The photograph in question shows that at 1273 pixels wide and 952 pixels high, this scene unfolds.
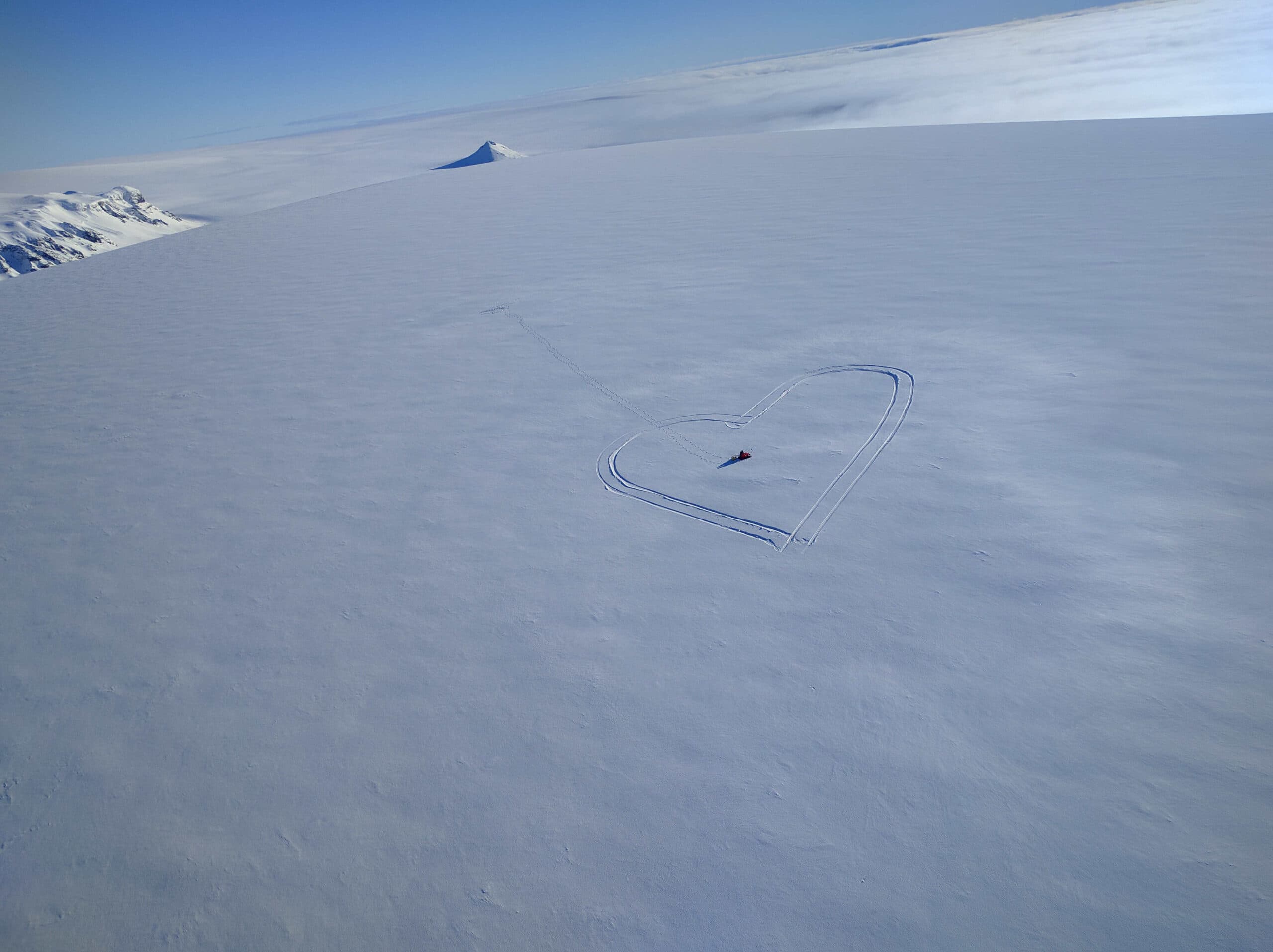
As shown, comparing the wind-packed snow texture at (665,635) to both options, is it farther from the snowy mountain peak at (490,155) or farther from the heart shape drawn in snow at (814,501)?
the snowy mountain peak at (490,155)

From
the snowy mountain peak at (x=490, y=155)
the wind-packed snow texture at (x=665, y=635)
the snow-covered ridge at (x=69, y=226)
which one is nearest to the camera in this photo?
the wind-packed snow texture at (x=665, y=635)

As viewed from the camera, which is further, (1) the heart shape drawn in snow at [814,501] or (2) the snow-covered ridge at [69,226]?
(2) the snow-covered ridge at [69,226]

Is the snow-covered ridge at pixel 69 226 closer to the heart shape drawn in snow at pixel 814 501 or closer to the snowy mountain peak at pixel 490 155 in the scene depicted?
the snowy mountain peak at pixel 490 155

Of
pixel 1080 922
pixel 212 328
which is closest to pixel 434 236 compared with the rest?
pixel 212 328

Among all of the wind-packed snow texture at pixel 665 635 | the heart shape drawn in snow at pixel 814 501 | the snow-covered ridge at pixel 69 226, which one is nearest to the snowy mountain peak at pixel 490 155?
the snow-covered ridge at pixel 69 226

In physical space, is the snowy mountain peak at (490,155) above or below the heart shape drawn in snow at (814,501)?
above

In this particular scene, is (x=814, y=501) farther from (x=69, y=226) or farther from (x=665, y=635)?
(x=69, y=226)

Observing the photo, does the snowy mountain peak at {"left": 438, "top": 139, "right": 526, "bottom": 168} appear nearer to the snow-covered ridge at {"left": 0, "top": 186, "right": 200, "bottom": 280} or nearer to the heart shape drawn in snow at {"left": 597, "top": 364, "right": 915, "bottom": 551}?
the snow-covered ridge at {"left": 0, "top": 186, "right": 200, "bottom": 280}

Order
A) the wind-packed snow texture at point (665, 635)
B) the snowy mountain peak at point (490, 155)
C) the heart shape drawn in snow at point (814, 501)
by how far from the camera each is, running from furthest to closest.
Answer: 1. the snowy mountain peak at point (490, 155)
2. the heart shape drawn in snow at point (814, 501)
3. the wind-packed snow texture at point (665, 635)
